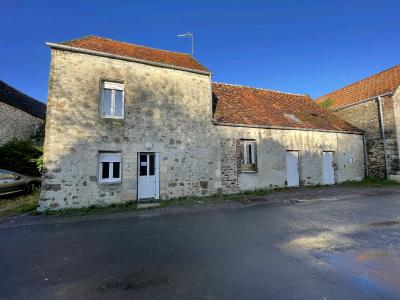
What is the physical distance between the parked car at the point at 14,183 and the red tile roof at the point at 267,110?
9918 millimetres

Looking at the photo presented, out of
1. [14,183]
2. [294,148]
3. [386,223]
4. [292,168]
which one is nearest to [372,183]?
[292,168]

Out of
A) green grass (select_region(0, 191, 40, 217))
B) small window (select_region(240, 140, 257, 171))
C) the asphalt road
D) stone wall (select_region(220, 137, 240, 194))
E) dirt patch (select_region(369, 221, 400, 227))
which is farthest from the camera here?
small window (select_region(240, 140, 257, 171))

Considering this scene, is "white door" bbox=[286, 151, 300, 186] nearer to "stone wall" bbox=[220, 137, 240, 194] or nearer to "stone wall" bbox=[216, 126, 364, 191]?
"stone wall" bbox=[216, 126, 364, 191]

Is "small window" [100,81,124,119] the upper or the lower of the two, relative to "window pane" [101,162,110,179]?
upper

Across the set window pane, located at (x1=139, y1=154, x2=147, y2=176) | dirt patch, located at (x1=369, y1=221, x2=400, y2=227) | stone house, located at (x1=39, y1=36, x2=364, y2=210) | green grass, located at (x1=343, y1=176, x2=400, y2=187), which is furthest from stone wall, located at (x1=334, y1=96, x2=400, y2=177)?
window pane, located at (x1=139, y1=154, x2=147, y2=176)

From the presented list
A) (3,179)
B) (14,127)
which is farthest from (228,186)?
(14,127)

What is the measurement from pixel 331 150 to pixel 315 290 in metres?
13.8

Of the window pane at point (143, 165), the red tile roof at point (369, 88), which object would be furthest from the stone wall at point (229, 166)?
the red tile roof at point (369, 88)

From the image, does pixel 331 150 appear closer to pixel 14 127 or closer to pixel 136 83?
pixel 136 83

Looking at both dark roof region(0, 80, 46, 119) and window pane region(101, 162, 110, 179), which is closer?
window pane region(101, 162, 110, 179)

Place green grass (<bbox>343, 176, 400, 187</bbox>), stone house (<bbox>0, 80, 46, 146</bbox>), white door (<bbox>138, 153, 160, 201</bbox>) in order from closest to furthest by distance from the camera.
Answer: white door (<bbox>138, 153, 160, 201</bbox>), green grass (<bbox>343, 176, 400, 187</bbox>), stone house (<bbox>0, 80, 46, 146</bbox>)

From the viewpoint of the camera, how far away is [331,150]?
48.3ft

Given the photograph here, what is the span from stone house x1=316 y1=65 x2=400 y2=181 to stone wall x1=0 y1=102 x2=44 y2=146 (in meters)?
23.6

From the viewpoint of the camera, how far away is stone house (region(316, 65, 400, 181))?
1478 cm
